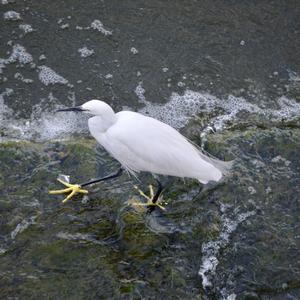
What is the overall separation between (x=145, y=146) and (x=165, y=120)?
1.08 meters

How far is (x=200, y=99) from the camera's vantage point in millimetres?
4477

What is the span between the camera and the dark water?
306 cm

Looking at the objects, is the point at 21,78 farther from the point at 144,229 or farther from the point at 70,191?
the point at 144,229

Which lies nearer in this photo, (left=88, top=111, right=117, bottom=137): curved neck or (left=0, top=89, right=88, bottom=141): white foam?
(left=88, top=111, right=117, bottom=137): curved neck

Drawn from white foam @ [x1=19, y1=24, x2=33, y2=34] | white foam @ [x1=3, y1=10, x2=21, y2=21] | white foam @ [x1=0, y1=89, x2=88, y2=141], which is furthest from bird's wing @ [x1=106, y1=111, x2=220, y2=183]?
white foam @ [x1=3, y1=10, x2=21, y2=21]

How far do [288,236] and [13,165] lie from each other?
1834mm

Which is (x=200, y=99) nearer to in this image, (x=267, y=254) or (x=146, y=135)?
(x=146, y=135)

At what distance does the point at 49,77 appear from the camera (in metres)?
4.54

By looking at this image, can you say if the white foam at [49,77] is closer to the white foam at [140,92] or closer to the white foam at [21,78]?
the white foam at [21,78]

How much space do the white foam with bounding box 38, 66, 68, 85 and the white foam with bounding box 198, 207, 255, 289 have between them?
6.22 feet

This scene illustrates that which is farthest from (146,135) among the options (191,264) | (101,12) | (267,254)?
(101,12)

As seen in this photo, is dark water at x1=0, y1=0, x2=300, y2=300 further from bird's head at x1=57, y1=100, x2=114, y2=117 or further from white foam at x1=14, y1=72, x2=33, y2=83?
bird's head at x1=57, y1=100, x2=114, y2=117

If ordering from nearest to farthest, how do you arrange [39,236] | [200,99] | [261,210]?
[39,236]
[261,210]
[200,99]

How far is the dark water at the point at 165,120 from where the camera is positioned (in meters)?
3.06
